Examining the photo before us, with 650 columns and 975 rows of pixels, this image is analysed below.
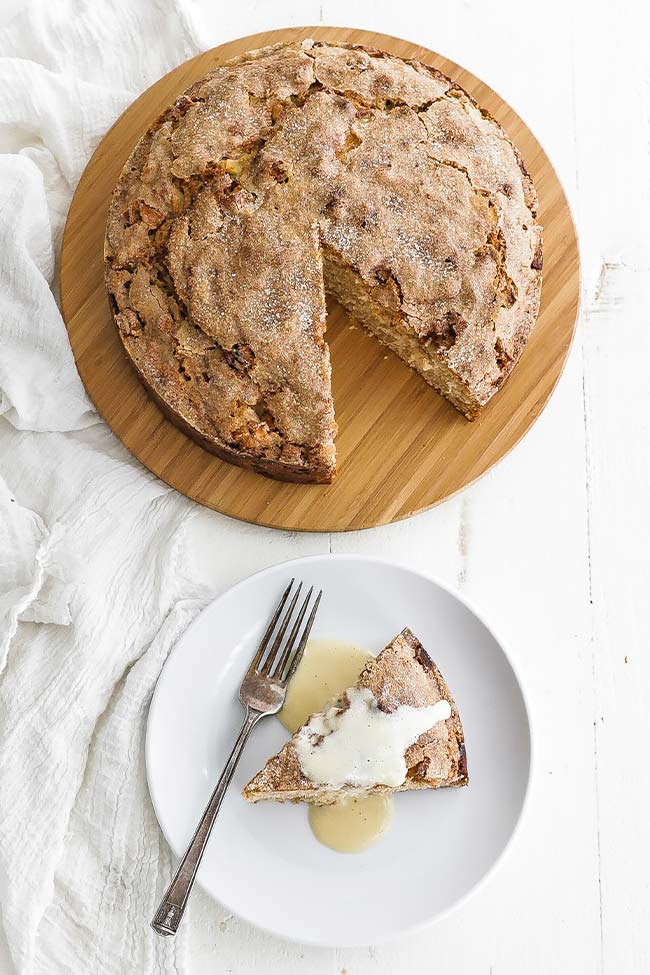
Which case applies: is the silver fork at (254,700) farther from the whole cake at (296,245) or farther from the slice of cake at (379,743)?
the whole cake at (296,245)

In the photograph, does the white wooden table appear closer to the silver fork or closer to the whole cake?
the silver fork

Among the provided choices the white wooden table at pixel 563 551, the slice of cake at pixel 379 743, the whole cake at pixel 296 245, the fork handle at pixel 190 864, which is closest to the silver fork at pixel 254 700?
the fork handle at pixel 190 864

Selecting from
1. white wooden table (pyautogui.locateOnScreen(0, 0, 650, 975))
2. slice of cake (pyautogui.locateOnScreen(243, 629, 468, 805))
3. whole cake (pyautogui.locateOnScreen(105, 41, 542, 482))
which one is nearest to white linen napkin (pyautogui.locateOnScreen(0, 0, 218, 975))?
white wooden table (pyautogui.locateOnScreen(0, 0, 650, 975))

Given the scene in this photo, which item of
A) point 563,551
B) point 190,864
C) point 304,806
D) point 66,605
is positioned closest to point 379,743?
point 304,806

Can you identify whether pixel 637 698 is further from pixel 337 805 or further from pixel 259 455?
pixel 259 455

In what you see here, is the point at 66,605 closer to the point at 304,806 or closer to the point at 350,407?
the point at 304,806

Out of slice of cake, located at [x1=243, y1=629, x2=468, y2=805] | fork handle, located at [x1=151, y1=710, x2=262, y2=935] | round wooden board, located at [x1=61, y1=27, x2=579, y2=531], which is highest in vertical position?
round wooden board, located at [x1=61, y1=27, x2=579, y2=531]
